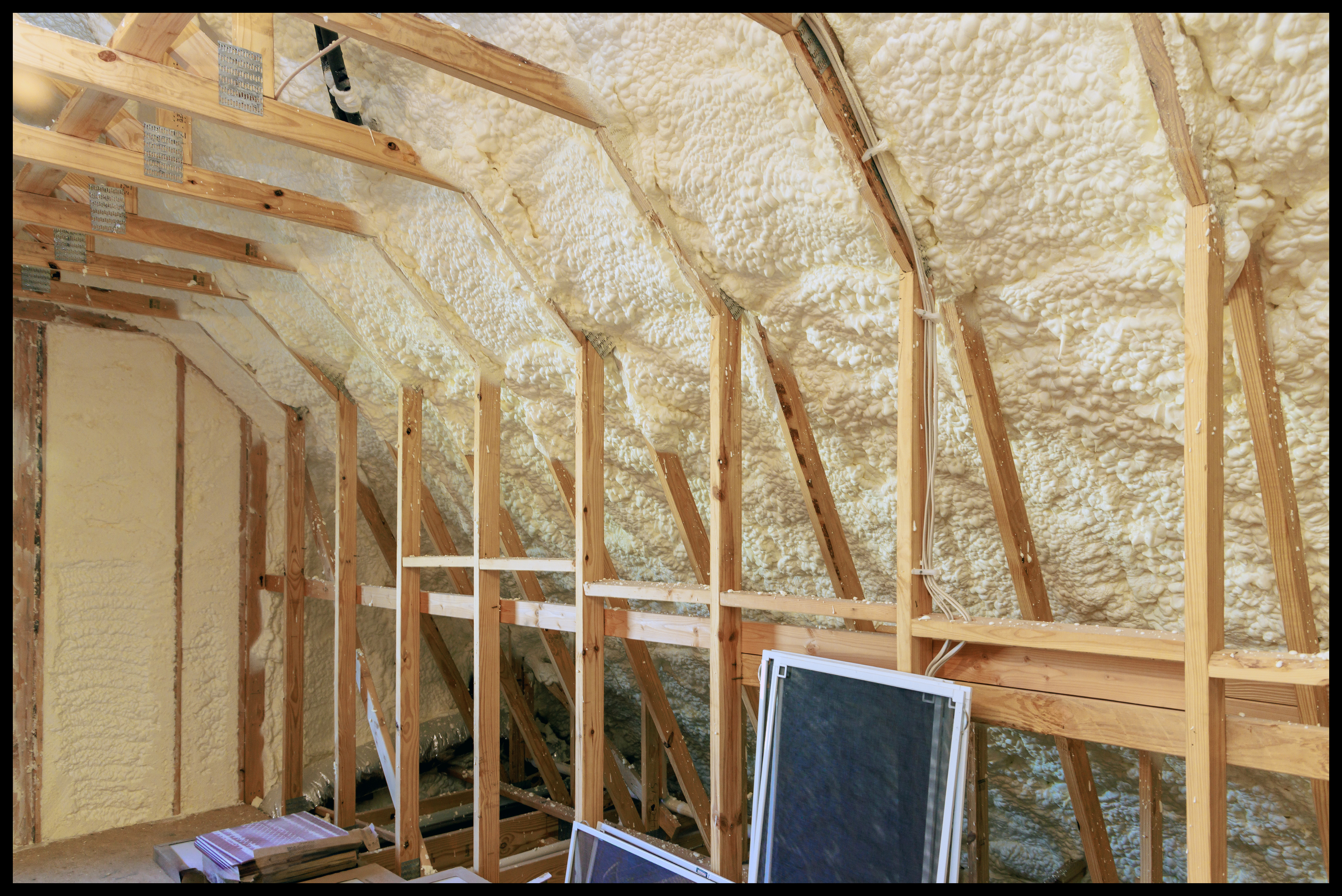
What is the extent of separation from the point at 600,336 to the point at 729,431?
688 mm

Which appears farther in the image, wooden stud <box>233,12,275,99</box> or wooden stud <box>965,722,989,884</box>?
wooden stud <box>965,722,989,884</box>

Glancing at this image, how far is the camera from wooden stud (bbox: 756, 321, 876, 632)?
8.40 ft

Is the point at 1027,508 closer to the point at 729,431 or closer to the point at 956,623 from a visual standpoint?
the point at 956,623

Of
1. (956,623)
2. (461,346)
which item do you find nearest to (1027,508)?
(956,623)

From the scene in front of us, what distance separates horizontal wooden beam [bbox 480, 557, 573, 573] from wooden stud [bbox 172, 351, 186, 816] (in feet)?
7.35

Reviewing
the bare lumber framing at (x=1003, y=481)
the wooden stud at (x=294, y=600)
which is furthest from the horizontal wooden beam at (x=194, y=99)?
the wooden stud at (x=294, y=600)

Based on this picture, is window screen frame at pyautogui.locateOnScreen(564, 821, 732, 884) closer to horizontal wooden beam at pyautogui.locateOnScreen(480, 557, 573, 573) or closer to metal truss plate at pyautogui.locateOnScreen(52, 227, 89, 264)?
horizontal wooden beam at pyautogui.locateOnScreen(480, 557, 573, 573)

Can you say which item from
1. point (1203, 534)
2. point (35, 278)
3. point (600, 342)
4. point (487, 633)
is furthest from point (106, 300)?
point (1203, 534)

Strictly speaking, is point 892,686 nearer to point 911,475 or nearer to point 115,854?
point 911,475

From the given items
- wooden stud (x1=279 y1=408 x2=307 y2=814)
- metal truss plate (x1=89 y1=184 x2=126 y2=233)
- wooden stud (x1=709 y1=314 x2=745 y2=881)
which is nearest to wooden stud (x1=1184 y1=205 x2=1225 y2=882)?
wooden stud (x1=709 y1=314 x2=745 y2=881)

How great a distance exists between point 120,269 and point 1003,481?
11.4 feet

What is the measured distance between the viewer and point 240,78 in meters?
2.24

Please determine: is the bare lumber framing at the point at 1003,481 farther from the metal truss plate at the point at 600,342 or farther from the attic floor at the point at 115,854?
the attic floor at the point at 115,854

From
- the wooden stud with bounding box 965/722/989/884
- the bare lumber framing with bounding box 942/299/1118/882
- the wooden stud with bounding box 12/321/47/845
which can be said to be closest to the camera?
the bare lumber framing with bounding box 942/299/1118/882
